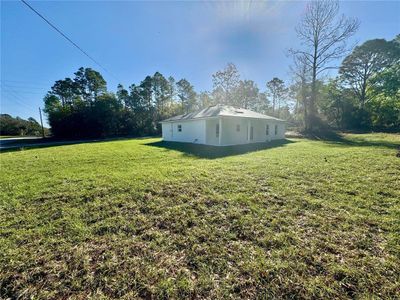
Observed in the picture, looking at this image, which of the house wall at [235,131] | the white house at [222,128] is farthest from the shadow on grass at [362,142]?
the house wall at [235,131]

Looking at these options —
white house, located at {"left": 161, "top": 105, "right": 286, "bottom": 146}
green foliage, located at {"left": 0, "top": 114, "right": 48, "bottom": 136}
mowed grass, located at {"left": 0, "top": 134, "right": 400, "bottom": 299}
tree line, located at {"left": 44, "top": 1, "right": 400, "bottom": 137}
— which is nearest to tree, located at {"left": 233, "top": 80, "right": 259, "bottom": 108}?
tree line, located at {"left": 44, "top": 1, "right": 400, "bottom": 137}

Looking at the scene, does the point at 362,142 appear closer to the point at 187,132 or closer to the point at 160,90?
the point at 187,132

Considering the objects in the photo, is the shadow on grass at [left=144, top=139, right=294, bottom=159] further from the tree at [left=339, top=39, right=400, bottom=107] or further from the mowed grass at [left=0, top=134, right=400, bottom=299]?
the tree at [left=339, top=39, right=400, bottom=107]

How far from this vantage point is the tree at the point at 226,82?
3402 cm

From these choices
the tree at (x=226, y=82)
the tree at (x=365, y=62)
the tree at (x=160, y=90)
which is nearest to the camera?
the tree at (x=365, y=62)

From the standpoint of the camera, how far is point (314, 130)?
78.1 ft

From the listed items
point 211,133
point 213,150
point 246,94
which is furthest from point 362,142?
point 246,94

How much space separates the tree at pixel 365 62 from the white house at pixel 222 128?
64.1ft

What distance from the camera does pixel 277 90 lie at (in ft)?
150

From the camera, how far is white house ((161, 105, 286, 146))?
45.7 ft

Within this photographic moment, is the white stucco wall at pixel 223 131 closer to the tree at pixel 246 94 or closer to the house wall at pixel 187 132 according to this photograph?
the house wall at pixel 187 132

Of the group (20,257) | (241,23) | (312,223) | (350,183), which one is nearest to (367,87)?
(241,23)

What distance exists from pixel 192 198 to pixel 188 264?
1.90m

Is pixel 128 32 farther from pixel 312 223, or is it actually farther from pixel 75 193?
pixel 312 223
